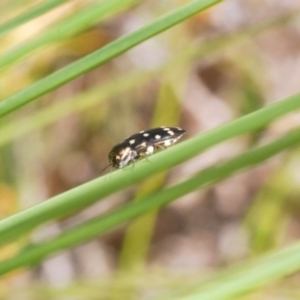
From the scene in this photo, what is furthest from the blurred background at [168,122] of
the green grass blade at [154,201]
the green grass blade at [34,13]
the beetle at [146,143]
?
the green grass blade at [154,201]

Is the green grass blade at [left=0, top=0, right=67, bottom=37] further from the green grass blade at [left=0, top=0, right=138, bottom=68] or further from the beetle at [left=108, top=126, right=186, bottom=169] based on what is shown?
the beetle at [left=108, top=126, right=186, bottom=169]

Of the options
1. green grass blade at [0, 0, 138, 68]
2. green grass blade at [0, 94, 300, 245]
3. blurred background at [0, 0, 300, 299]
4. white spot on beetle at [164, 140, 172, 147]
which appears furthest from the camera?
blurred background at [0, 0, 300, 299]

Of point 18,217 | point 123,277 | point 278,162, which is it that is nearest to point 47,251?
point 18,217

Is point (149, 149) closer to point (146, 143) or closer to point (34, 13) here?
→ point (146, 143)

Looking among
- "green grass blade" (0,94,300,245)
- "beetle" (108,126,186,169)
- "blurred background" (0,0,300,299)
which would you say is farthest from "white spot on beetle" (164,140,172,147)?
"blurred background" (0,0,300,299)

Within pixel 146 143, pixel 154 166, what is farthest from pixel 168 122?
pixel 154 166

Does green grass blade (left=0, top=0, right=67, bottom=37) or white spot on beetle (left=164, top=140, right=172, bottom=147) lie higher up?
green grass blade (left=0, top=0, right=67, bottom=37)

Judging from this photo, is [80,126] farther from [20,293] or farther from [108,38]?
[20,293]
